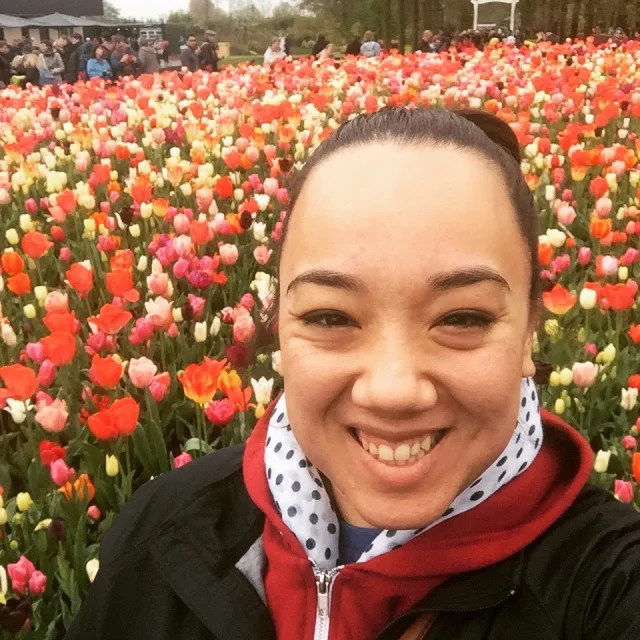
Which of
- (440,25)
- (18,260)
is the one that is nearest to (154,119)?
(18,260)

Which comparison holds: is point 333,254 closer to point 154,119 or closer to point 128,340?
point 128,340

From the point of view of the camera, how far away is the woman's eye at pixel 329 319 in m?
1.21

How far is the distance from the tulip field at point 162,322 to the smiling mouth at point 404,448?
66 centimetres

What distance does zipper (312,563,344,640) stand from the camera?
1314 mm

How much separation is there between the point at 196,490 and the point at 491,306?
69 cm

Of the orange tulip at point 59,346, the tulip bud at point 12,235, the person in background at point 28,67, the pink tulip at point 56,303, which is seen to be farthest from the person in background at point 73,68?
the orange tulip at point 59,346

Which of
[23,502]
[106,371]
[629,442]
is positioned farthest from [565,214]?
[23,502]

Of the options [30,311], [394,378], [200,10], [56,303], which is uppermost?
[200,10]

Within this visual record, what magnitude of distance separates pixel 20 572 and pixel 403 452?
1.08 meters

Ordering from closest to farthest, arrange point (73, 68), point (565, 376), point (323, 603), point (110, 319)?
point (323, 603) → point (565, 376) → point (110, 319) → point (73, 68)

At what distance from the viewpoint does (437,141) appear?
1242 mm

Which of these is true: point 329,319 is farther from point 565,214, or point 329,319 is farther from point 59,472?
point 565,214

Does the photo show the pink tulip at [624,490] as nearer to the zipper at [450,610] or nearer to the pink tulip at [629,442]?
the pink tulip at [629,442]

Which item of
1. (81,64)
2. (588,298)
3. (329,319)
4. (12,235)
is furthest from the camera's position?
(81,64)
